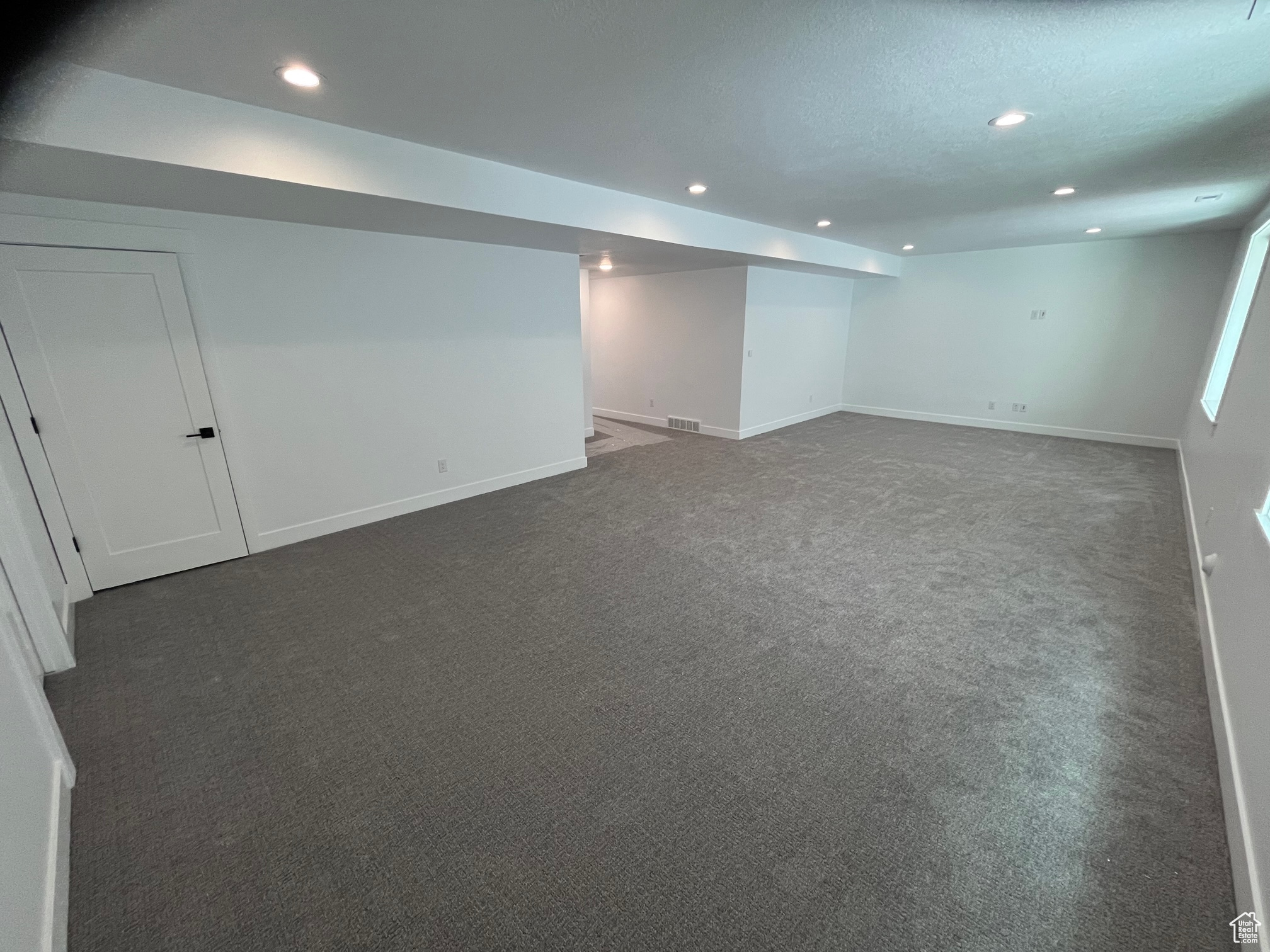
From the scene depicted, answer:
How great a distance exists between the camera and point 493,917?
1.40 metres

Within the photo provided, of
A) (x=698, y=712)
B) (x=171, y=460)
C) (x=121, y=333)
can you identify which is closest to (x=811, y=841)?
(x=698, y=712)

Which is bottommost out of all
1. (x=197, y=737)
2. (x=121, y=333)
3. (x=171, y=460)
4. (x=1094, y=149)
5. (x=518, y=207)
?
(x=197, y=737)

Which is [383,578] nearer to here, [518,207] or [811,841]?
[518,207]

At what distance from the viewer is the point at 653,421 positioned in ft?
25.6

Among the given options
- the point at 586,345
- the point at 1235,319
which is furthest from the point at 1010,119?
the point at 586,345

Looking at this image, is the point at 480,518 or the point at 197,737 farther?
the point at 480,518

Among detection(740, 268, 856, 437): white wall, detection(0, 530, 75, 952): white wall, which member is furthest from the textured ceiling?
detection(740, 268, 856, 437): white wall

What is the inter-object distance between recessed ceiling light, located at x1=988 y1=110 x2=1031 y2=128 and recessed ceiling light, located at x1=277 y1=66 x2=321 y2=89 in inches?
121

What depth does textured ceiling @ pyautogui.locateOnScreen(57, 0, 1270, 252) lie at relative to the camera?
5.44 ft

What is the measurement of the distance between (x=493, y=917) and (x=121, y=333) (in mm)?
3737

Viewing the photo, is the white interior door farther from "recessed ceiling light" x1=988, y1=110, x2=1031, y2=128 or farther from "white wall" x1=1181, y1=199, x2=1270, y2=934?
"white wall" x1=1181, y1=199, x2=1270, y2=934

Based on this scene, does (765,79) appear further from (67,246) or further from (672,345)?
(672,345)

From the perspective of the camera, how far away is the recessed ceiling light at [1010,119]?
2400mm

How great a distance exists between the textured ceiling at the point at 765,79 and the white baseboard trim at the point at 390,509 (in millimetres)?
2714
